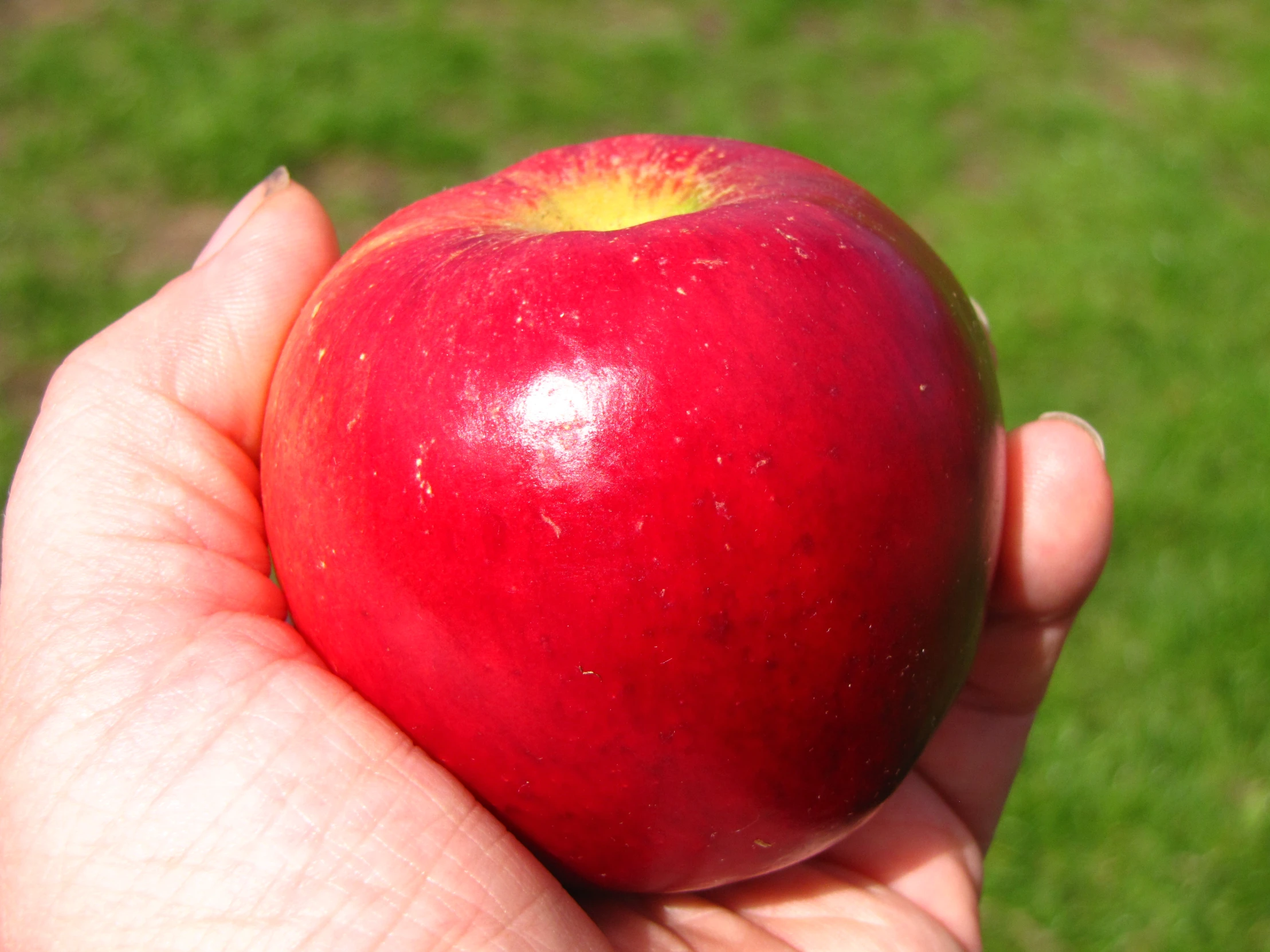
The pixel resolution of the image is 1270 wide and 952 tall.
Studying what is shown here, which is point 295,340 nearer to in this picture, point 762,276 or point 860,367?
point 762,276

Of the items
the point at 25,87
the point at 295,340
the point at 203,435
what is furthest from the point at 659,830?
the point at 25,87

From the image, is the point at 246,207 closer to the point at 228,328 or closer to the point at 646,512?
the point at 228,328

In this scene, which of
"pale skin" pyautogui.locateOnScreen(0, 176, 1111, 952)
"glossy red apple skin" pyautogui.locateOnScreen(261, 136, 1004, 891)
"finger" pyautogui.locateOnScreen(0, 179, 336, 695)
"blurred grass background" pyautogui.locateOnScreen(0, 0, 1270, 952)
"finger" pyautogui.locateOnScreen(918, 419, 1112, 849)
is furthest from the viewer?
"blurred grass background" pyautogui.locateOnScreen(0, 0, 1270, 952)

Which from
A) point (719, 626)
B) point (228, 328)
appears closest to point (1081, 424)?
point (719, 626)

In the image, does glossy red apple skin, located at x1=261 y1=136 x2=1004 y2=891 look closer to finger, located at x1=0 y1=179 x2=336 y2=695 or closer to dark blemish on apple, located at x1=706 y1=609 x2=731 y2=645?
dark blemish on apple, located at x1=706 y1=609 x2=731 y2=645

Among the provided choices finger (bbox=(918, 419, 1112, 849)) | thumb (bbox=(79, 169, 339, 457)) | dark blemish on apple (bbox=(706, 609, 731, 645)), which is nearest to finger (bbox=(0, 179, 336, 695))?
thumb (bbox=(79, 169, 339, 457))

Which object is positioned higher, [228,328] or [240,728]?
[228,328]
